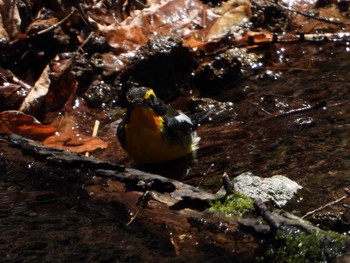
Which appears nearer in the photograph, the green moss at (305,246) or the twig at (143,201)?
the green moss at (305,246)

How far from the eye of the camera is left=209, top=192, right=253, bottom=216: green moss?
2910mm

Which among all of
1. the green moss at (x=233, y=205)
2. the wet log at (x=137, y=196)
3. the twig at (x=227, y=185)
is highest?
the twig at (x=227, y=185)

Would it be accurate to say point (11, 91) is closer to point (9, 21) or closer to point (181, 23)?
point (9, 21)

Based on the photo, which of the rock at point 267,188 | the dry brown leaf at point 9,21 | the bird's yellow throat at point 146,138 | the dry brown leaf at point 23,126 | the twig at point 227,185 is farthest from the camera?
the dry brown leaf at point 9,21

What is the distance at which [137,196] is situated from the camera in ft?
11.1

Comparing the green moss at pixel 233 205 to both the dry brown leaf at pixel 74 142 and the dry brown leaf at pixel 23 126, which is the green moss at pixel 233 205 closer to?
the dry brown leaf at pixel 74 142

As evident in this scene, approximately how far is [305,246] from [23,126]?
3.90 meters

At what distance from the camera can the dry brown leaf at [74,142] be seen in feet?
19.1

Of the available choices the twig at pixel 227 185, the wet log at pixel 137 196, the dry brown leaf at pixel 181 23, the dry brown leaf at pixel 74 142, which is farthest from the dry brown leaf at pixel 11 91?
the twig at pixel 227 185

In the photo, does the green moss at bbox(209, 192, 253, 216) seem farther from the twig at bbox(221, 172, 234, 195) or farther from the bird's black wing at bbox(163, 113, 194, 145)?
the bird's black wing at bbox(163, 113, 194, 145)

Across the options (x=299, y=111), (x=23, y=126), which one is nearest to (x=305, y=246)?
(x=299, y=111)

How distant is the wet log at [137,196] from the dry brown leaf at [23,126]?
5.09 ft

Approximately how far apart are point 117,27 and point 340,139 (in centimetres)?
393

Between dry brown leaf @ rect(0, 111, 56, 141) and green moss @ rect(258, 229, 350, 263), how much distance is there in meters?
3.69
